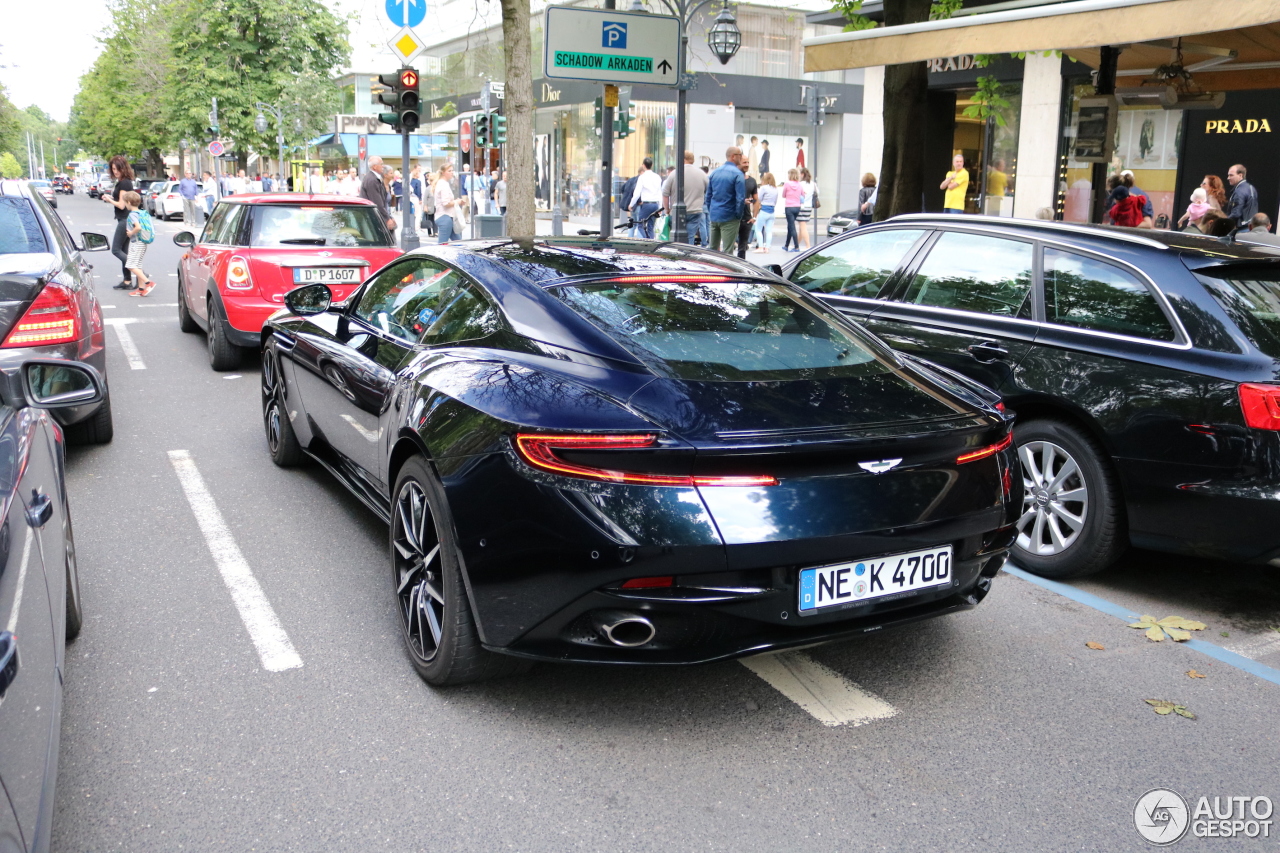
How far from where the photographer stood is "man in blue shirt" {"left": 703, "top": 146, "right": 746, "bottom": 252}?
1623 centimetres

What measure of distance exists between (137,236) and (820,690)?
1481 centimetres

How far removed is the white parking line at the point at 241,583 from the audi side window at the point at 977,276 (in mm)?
3518

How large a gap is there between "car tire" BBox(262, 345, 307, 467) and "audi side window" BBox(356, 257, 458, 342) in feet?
4.01

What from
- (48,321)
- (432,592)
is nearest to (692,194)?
(48,321)

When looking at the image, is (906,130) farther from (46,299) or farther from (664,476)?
(664,476)

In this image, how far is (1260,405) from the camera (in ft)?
13.5

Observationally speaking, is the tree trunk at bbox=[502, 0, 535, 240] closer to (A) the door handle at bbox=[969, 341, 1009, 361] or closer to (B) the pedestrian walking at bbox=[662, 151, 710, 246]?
(B) the pedestrian walking at bbox=[662, 151, 710, 246]

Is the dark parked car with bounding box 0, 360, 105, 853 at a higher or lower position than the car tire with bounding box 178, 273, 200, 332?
higher

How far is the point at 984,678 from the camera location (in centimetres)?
381

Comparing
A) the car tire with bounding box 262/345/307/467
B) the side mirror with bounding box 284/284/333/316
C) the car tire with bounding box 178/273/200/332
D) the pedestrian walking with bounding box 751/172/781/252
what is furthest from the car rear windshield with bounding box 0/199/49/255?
the pedestrian walking with bounding box 751/172/781/252

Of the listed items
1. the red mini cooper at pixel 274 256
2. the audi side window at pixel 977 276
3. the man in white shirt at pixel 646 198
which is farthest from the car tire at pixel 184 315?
the man in white shirt at pixel 646 198

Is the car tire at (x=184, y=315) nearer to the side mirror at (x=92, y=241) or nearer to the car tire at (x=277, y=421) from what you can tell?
the side mirror at (x=92, y=241)

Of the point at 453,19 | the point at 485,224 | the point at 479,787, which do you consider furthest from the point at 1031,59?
the point at 453,19

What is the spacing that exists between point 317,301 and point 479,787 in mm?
3386
